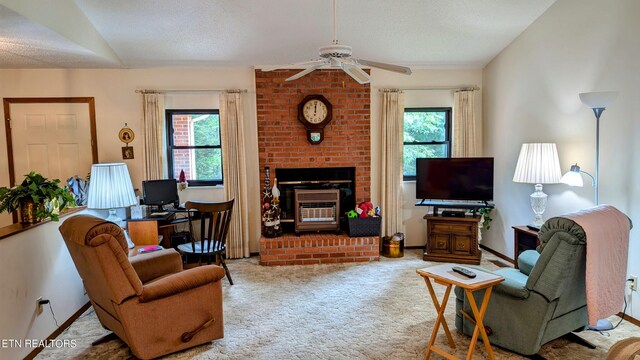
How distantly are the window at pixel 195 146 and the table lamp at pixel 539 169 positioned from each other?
12.1 ft

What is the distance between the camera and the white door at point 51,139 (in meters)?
4.63

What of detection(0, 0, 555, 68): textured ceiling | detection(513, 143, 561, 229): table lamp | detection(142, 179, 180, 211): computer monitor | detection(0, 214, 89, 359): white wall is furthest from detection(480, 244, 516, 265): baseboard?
detection(0, 214, 89, 359): white wall

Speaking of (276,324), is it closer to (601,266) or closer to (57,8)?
(601,266)

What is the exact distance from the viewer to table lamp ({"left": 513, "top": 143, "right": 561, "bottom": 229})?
147 inches

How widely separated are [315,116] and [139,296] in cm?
321

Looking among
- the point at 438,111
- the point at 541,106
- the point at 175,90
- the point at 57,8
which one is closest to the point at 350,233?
the point at 438,111

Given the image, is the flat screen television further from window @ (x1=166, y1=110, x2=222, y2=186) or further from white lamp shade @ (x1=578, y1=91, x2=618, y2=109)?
window @ (x1=166, y1=110, x2=222, y2=186)

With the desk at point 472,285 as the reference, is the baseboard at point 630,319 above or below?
below

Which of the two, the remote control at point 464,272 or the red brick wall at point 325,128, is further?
the red brick wall at point 325,128

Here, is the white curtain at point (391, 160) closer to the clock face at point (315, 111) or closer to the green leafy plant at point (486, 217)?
the clock face at point (315, 111)

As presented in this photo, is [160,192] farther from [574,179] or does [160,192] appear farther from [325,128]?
[574,179]

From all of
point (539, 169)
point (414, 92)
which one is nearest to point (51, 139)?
point (414, 92)

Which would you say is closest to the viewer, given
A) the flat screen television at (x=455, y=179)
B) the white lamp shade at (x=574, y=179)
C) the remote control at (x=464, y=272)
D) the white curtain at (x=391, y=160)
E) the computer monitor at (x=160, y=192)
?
the remote control at (x=464, y=272)

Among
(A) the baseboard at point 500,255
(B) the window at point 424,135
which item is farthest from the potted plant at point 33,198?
(A) the baseboard at point 500,255
